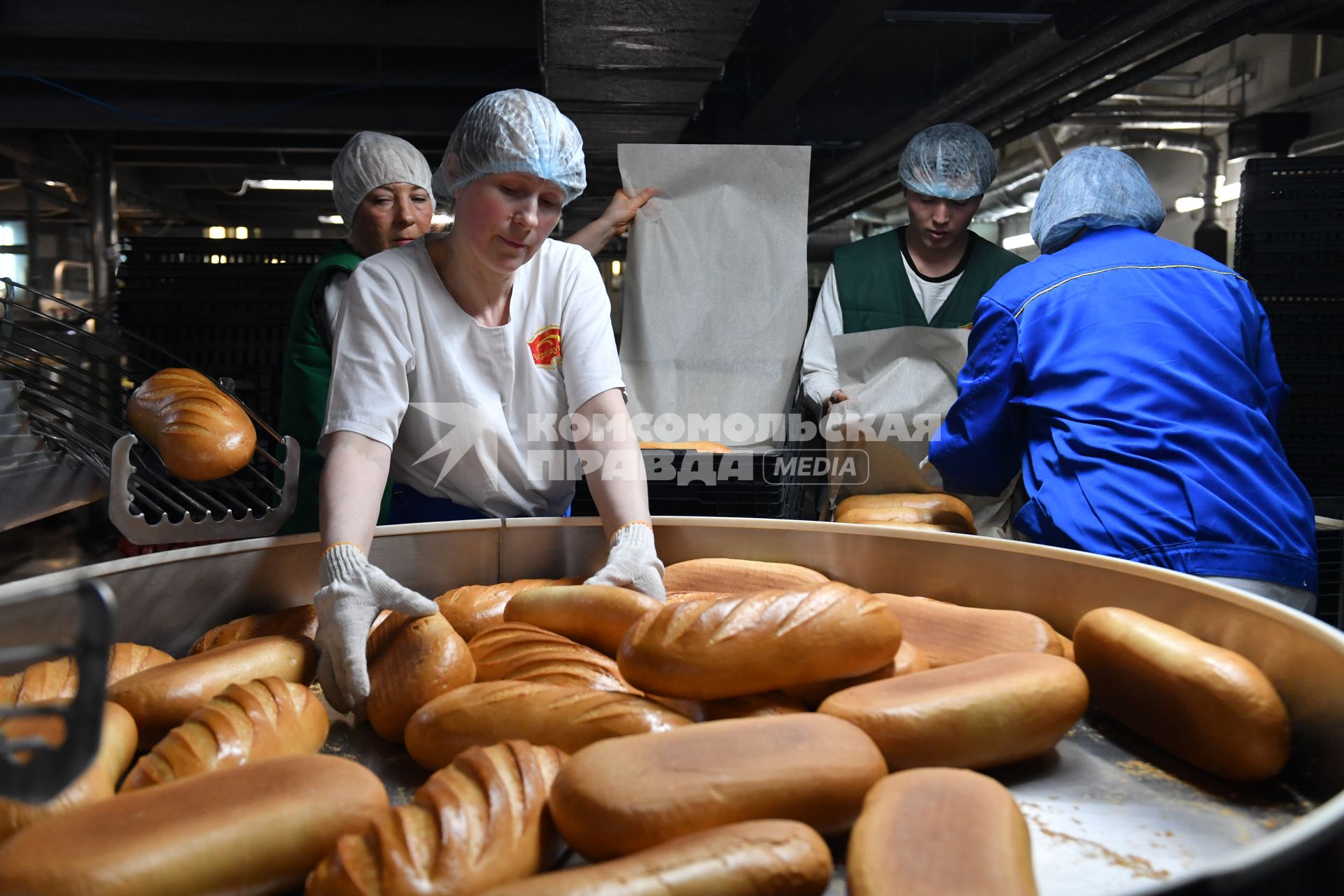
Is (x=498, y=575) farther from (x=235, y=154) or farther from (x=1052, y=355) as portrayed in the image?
(x=235, y=154)

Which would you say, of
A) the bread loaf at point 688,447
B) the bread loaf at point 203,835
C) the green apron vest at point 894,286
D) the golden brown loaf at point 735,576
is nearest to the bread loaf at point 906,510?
the bread loaf at point 688,447

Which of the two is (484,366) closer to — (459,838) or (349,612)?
(349,612)

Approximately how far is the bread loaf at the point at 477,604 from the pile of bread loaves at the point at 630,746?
0.01 m

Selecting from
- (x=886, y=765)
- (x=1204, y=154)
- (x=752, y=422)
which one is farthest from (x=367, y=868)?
(x=1204, y=154)

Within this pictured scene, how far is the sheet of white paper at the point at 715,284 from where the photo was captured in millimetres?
2361

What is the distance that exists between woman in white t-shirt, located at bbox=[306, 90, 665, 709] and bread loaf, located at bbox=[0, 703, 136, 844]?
1.29ft

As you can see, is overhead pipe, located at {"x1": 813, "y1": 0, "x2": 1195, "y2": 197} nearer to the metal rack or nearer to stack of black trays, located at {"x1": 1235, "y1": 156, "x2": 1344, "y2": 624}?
stack of black trays, located at {"x1": 1235, "y1": 156, "x2": 1344, "y2": 624}

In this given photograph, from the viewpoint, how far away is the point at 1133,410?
62.1 inches

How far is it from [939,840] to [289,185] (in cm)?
893

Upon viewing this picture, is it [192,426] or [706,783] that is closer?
[706,783]

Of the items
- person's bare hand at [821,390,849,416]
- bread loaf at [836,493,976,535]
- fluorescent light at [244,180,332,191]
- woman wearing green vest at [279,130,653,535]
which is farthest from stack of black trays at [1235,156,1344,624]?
fluorescent light at [244,180,332,191]

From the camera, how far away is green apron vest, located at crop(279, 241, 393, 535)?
2049mm

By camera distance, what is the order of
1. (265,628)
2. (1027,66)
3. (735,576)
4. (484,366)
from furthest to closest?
(1027,66), (484,366), (735,576), (265,628)

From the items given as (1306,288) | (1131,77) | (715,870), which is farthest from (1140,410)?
(1131,77)
